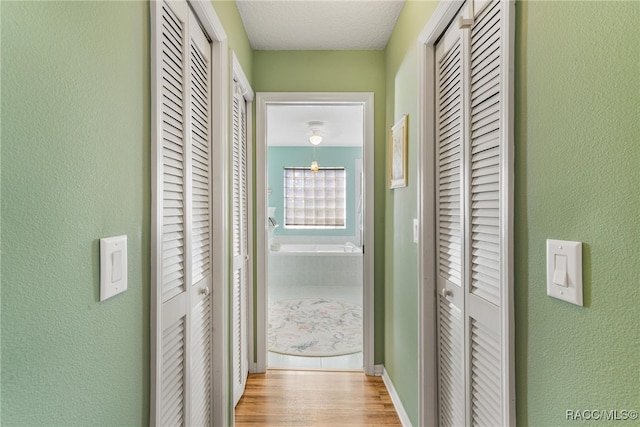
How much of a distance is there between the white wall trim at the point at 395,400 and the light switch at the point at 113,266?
1.79 m

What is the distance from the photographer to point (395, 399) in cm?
226

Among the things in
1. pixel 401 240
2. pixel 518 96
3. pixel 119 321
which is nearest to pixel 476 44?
pixel 518 96

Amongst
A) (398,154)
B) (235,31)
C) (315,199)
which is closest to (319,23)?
(235,31)

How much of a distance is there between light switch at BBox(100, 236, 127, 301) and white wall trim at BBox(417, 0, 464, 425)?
4.20 ft

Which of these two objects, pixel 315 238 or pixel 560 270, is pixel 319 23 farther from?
pixel 315 238

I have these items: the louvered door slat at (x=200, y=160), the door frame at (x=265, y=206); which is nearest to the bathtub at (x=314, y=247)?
the door frame at (x=265, y=206)

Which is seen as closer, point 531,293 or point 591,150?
point 591,150

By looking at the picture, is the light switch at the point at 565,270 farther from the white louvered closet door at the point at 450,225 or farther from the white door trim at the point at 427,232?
the white door trim at the point at 427,232

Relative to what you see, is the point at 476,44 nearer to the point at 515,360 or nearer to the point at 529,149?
the point at 529,149

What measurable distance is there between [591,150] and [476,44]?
73 centimetres

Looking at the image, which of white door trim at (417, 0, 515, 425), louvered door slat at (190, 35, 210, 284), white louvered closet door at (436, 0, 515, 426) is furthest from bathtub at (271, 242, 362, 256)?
white louvered closet door at (436, 0, 515, 426)

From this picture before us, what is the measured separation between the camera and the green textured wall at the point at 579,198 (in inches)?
23.1

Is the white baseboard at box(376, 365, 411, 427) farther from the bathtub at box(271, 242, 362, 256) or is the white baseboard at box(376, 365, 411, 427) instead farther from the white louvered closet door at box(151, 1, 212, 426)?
the bathtub at box(271, 242, 362, 256)

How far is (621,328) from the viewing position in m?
0.60
